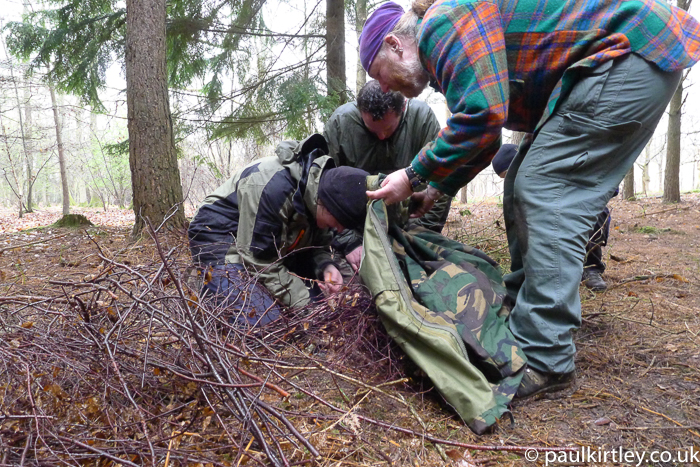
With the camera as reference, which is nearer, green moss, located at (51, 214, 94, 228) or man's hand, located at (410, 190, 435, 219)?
man's hand, located at (410, 190, 435, 219)

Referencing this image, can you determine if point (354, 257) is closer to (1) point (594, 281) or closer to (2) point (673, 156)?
(1) point (594, 281)

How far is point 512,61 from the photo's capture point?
1.83m

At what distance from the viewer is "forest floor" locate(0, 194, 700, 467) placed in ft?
4.00

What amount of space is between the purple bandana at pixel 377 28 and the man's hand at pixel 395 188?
644 mm

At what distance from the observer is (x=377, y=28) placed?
203cm

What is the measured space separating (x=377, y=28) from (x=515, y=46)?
659 mm

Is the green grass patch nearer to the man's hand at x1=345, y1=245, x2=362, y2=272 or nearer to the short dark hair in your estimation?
the short dark hair

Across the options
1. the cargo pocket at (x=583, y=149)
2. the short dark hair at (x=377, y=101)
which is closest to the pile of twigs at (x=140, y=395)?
the cargo pocket at (x=583, y=149)

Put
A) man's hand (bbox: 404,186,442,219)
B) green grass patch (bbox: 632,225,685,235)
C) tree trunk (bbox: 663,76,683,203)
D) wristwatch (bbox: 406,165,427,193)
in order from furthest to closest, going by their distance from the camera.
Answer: tree trunk (bbox: 663,76,683,203) < green grass patch (bbox: 632,225,685,235) < man's hand (bbox: 404,186,442,219) < wristwatch (bbox: 406,165,427,193)

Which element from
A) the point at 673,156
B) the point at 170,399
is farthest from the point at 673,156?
the point at 170,399

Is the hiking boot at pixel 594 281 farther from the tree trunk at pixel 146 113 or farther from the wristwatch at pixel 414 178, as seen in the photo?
the tree trunk at pixel 146 113

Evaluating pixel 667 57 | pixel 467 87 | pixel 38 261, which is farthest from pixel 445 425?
pixel 38 261

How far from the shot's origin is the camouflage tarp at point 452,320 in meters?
1.59

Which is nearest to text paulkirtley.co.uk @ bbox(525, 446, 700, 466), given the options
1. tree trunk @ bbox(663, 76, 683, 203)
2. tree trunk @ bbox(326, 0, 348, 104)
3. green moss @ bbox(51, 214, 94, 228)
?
tree trunk @ bbox(326, 0, 348, 104)
